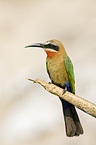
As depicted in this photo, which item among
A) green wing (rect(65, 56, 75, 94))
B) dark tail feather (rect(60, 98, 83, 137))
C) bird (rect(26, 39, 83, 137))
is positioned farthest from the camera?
green wing (rect(65, 56, 75, 94))

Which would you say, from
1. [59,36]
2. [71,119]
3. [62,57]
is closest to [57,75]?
[62,57]

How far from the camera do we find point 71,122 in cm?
125

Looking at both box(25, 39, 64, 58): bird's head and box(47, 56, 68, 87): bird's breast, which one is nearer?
box(25, 39, 64, 58): bird's head

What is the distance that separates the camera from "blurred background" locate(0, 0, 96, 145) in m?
4.21

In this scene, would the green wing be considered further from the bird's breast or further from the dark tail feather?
the dark tail feather

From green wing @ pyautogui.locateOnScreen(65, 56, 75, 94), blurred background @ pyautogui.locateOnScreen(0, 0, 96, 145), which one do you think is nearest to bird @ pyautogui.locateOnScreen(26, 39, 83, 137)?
green wing @ pyautogui.locateOnScreen(65, 56, 75, 94)

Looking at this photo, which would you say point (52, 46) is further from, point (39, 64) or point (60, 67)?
point (39, 64)

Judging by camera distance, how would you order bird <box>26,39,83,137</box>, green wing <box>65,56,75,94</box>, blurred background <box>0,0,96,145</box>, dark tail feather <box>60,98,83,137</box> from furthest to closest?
blurred background <box>0,0,96,145</box> → green wing <box>65,56,75,94</box> → bird <box>26,39,83,137</box> → dark tail feather <box>60,98,83,137</box>

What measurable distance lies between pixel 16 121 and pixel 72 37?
1.61m

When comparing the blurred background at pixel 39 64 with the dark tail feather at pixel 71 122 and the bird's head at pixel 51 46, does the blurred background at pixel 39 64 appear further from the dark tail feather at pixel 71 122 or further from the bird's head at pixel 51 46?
the dark tail feather at pixel 71 122

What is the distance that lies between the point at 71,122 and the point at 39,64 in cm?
367

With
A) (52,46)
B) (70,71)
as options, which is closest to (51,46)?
(52,46)

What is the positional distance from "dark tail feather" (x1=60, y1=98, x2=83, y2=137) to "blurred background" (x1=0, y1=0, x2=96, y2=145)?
8.96ft

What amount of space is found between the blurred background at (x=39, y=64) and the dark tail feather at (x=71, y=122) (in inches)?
108
